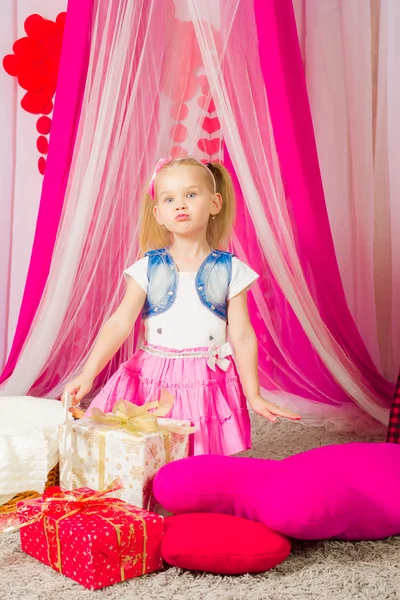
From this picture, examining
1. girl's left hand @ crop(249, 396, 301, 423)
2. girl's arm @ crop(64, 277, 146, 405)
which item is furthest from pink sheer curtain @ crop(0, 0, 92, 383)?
girl's left hand @ crop(249, 396, 301, 423)

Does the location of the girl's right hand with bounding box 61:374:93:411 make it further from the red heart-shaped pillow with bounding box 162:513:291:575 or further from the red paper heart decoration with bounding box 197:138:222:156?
the red paper heart decoration with bounding box 197:138:222:156

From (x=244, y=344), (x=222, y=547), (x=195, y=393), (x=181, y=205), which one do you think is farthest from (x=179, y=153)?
(x=222, y=547)

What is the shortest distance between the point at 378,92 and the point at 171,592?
1.82 meters

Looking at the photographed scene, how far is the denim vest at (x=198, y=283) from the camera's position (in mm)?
2010

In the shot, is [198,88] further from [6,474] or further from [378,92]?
[6,474]

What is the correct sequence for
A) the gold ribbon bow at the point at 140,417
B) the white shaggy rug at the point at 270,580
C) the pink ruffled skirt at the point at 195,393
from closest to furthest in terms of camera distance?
the white shaggy rug at the point at 270,580
the gold ribbon bow at the point at 140,417
the pink ruffled skirt at the point at 195,393

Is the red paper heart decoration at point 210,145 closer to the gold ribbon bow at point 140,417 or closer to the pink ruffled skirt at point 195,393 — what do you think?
the pink ruffled skirt at point 195,393

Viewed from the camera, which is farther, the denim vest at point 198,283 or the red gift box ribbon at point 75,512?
the denim vest at point 198,283

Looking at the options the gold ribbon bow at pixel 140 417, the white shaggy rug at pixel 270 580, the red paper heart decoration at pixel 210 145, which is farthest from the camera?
the red paper heart decoration at pixel 210 145

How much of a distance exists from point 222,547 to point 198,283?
78 cm

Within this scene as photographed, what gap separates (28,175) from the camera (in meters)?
3.11

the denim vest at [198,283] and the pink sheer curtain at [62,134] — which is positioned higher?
the pink sheer curtain at [62,134]

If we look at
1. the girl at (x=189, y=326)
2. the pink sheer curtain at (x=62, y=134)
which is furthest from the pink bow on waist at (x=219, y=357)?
the pink sheer curtain at (x=62, y=134)

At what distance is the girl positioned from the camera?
1.94 m
